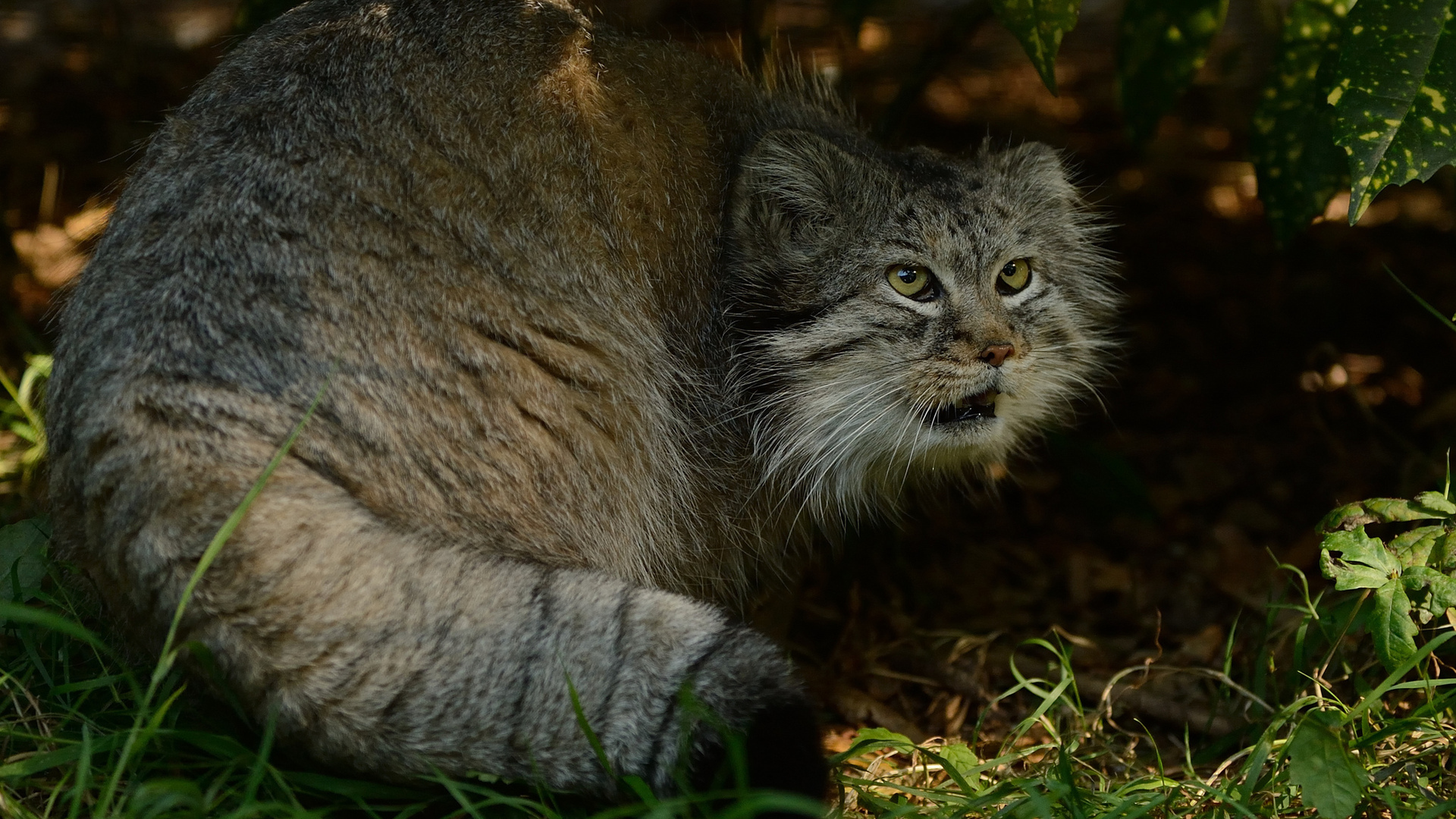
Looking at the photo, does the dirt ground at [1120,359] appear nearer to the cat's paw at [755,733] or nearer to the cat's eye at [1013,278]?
the cat's eye at [1013,278]

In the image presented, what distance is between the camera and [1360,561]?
3.43 meters

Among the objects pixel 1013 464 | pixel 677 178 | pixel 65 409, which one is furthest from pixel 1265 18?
pixel 65 409

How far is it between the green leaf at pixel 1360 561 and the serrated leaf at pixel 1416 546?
0.06 m

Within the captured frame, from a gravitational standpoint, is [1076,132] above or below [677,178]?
below

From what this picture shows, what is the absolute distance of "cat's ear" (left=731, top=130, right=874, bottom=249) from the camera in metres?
4.11

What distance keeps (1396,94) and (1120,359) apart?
337cm

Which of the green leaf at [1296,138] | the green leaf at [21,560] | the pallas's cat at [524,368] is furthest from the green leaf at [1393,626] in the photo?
the green leaf at [21,560]

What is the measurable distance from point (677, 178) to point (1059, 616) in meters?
2.77

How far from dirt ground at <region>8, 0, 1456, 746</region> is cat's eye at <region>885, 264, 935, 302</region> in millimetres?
976

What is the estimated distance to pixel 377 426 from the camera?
10.3ft

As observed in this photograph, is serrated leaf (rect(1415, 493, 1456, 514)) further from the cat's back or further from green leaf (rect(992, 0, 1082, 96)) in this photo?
the cat's back

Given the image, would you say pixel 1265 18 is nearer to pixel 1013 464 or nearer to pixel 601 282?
pixel 1013 464

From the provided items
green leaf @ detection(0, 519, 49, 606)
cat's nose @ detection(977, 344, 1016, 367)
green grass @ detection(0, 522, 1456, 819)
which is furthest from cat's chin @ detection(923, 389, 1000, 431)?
green leaf @ detection(0, 519, 49, 606)

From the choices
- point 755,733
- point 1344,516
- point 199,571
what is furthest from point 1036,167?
point 199,571
